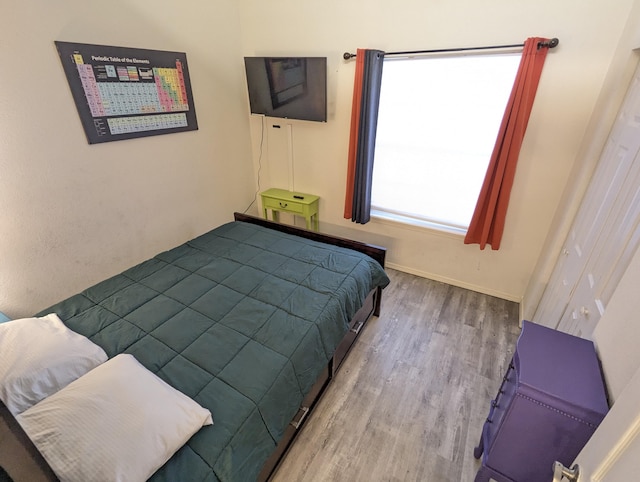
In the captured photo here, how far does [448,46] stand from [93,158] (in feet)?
8.80

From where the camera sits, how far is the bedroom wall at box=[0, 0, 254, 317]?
1.73m

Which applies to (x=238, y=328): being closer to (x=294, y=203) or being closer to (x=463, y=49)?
(x=294, y=203)

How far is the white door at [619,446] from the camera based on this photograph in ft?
1.73

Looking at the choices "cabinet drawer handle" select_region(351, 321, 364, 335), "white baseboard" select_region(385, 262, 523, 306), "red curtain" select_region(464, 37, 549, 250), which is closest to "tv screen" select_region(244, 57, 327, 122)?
"red curtain" select_region(464, 37, 549, 250)

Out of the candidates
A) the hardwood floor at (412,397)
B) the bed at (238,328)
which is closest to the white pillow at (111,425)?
the bed at (238,328)

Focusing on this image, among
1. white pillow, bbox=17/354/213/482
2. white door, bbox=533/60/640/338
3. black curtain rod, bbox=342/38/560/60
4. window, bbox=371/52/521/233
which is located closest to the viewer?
white pillow, bbox=17/354/213/482

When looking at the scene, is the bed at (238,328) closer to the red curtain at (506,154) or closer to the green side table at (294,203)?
the green side table at (294,203)

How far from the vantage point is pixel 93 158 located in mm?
2082

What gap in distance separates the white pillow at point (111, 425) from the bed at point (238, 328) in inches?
2.4

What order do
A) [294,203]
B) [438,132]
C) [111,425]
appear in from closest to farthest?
1. [111,425]
2. [438,132]
3. [294,203]

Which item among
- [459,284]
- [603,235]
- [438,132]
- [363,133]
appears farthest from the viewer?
[459,284]

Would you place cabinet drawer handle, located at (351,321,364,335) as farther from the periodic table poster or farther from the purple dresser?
the periodic table poster

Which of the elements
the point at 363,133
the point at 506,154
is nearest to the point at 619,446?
the point at 506,154

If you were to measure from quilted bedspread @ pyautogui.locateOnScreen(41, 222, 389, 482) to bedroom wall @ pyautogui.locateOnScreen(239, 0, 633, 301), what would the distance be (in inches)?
38.3
